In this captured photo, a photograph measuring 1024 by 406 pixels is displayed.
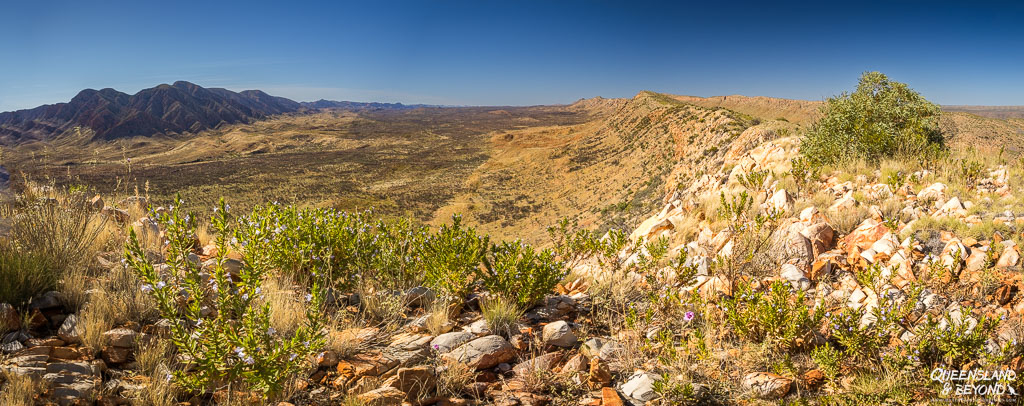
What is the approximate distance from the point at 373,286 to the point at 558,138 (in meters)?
78.1

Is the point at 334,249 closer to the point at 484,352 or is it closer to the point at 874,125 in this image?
the point at 484,352

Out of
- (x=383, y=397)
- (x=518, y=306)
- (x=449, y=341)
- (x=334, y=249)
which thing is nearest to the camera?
(x=383, y=397)

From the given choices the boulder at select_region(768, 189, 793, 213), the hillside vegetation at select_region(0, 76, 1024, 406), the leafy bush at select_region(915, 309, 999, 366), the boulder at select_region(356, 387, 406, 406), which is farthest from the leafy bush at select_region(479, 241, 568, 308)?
the boulder at select_region(768, 189, 793, 213)

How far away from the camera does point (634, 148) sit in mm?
46625

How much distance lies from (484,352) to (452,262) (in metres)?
1.18

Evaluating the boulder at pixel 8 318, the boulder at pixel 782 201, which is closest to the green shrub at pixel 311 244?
the boulder at pixel 8 318

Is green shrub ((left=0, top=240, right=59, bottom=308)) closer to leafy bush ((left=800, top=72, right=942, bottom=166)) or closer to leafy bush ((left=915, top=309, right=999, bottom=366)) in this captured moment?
leafy bush ((left=915, top=309, right=999, bottom=366))

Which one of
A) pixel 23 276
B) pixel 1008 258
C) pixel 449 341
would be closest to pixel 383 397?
pixel 449 341

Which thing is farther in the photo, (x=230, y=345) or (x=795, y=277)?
(x=795, y=277)

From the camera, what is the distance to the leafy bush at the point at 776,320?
3.42 meters

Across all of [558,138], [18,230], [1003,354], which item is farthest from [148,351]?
[558,138]

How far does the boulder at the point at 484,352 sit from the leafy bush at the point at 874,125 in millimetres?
8361

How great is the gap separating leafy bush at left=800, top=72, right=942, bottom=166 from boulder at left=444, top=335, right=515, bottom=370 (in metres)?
8.36

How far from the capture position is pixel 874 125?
924 cm
